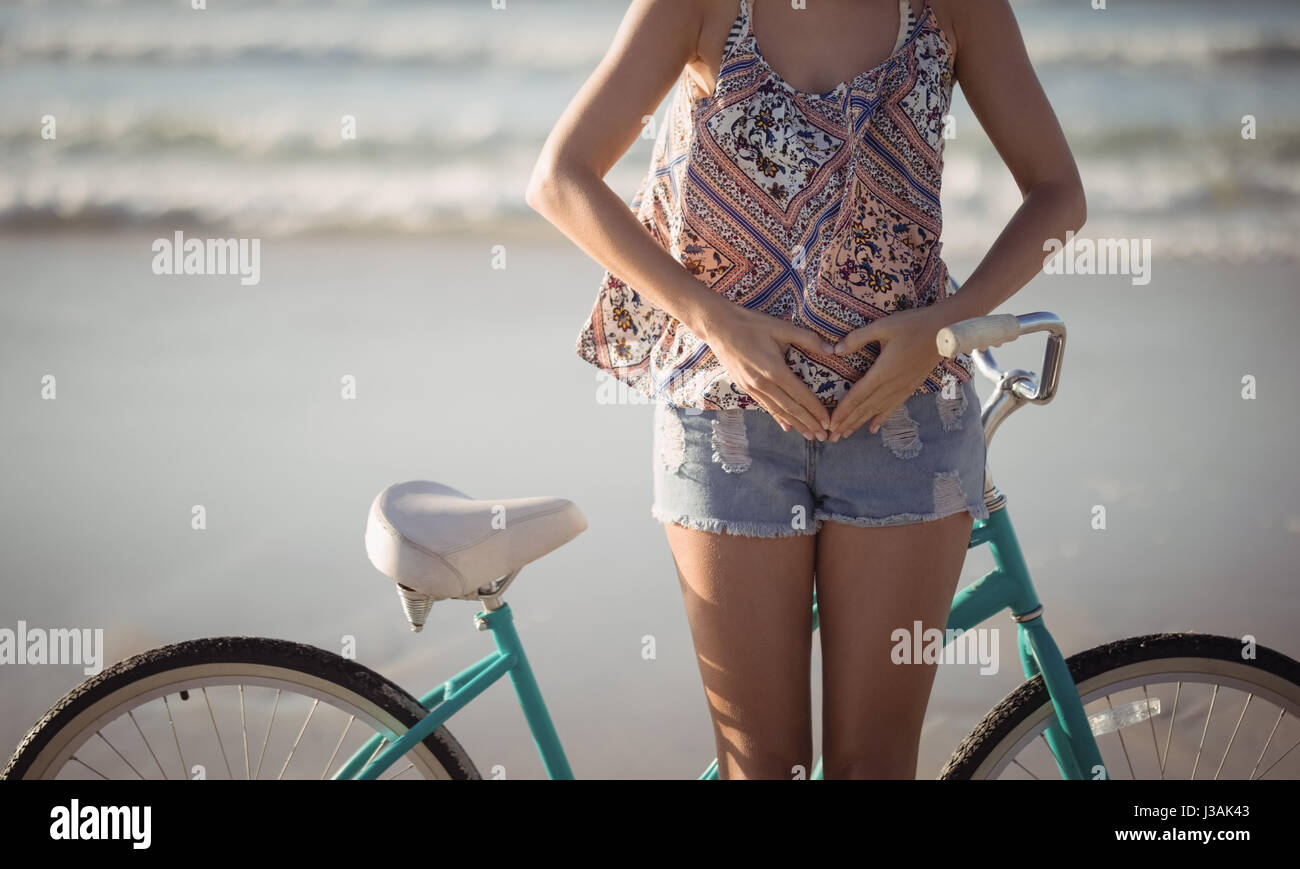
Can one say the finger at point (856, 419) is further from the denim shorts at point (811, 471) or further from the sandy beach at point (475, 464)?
the sandy beach at point (475, 464)

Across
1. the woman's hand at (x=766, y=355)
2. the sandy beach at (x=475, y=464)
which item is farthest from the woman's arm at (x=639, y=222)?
the sandy beach at (x=475, y=464)

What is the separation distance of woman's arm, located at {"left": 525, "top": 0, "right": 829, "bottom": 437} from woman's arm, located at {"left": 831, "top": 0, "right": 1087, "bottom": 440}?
59 millimetres

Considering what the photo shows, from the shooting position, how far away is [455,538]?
1087 millimetres

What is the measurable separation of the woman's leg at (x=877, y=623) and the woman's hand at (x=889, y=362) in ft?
0.37

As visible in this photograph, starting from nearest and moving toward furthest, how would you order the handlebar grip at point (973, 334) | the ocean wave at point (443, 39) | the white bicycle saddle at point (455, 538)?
the handlebar grip at point (973, 334), the white bicycle saddle at point (455, 538), the ocean wave at point (443, 39)

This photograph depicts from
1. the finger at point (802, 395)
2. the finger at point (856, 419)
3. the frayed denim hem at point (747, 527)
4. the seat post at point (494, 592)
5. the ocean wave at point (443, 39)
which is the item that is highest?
the ocean wave at point (443, 39)

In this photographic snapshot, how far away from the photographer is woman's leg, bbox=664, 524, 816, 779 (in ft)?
3.22

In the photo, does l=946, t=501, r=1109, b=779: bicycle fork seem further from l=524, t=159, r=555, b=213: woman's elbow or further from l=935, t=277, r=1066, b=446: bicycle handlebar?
l=524, t=159, r=555, b=213: woman's elbow

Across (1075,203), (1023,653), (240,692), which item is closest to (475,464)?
(240,692)

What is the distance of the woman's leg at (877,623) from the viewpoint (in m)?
0.98

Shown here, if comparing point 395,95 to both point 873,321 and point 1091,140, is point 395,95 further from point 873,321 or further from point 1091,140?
point 873,321

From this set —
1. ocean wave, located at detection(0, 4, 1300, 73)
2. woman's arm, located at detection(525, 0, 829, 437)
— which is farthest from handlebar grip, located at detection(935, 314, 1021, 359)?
ocean wave, located at detection(0, 4, 1300, 73)

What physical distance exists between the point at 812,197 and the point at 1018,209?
0.20 meters
